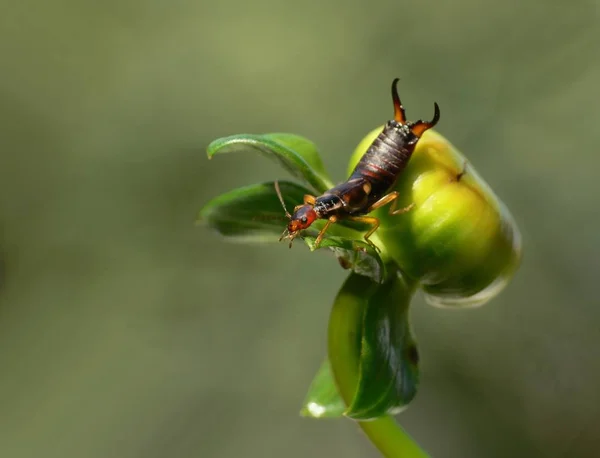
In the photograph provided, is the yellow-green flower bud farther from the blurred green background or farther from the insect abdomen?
the blurred green background

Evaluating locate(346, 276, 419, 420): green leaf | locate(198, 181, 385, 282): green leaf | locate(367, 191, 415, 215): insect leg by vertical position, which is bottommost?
locate(346, 276, 419, 420): green leaf

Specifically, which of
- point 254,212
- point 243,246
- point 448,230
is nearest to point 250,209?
point 254,212

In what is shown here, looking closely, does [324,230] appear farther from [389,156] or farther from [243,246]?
[243,246]

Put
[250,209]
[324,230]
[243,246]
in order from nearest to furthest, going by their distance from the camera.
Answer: [324,230]
[250,209]
[243,246]

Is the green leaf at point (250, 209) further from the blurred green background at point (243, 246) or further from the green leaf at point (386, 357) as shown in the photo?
the blurred green background at point (243, 246)

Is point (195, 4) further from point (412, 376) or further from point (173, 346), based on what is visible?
point (412, 376)

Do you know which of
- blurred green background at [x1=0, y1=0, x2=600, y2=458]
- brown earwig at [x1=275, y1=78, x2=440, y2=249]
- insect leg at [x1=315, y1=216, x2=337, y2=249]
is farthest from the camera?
blurred green background at [x1=0, y1=0, x2=600, y2=458]

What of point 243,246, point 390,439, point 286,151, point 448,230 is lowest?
point 390,439

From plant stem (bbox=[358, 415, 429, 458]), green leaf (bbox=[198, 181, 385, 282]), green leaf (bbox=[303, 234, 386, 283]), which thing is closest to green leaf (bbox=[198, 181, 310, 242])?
green leaf (bbox=[198, 181, 385, 282])
